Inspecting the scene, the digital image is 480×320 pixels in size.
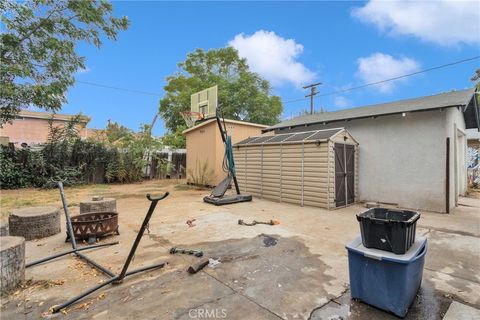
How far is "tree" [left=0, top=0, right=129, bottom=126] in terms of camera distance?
6.65 meters

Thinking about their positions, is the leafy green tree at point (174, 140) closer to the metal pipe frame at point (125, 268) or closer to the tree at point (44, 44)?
the tree at point (44, 44)

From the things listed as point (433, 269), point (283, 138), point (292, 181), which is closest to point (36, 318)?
point (433, 269)

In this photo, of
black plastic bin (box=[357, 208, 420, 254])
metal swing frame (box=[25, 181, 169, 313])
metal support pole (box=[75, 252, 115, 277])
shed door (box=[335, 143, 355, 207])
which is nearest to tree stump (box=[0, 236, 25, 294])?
metal swing frame (box=[25, 181, 169, 313])

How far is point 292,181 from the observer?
723cm

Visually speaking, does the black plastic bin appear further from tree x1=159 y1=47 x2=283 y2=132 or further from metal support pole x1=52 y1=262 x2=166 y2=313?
tree x1=159 y1=47 x2=283 y2=132

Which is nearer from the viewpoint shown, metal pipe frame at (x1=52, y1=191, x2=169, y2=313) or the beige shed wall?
metal pipe frame at (x1=52, y1=191, x2=169, y2=313)

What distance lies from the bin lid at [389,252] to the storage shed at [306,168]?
4233 mm

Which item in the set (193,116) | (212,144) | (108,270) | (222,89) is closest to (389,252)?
(108,270)

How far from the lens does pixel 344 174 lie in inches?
276

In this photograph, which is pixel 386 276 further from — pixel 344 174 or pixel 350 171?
pixel 350 171

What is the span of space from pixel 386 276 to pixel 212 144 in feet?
27.5

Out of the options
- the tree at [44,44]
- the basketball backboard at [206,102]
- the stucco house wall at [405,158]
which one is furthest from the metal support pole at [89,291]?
the basketball backboard at [206,102]

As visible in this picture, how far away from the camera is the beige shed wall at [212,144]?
9.88 m

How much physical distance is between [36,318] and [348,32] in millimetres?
11445
